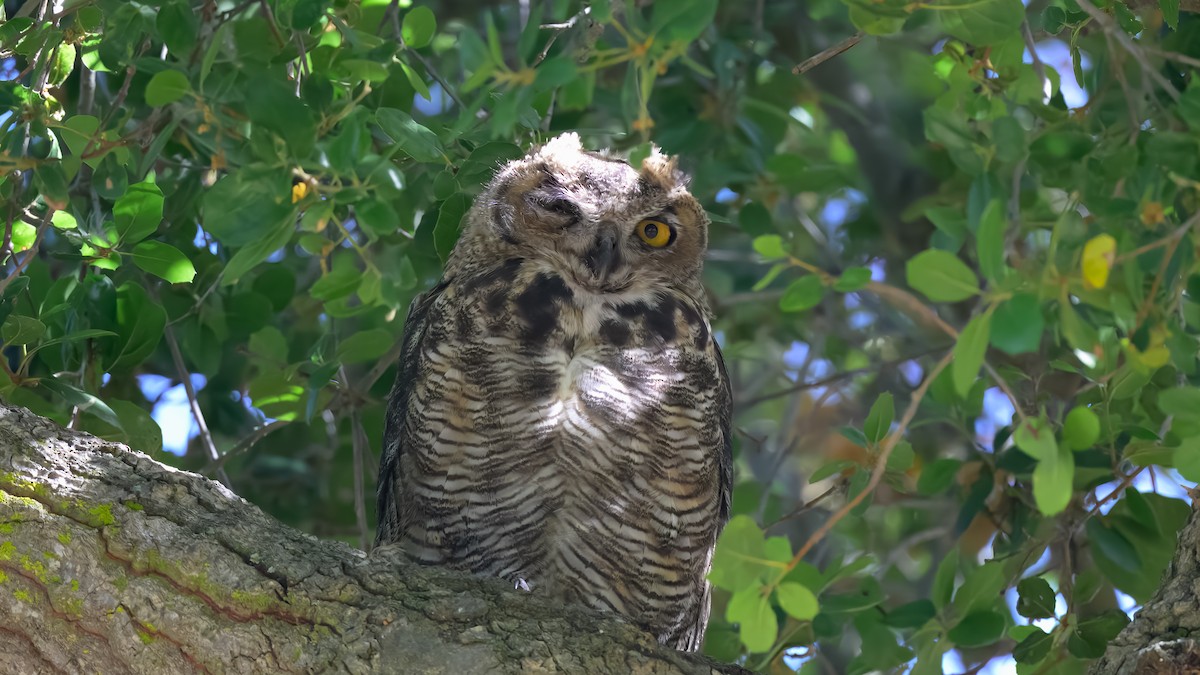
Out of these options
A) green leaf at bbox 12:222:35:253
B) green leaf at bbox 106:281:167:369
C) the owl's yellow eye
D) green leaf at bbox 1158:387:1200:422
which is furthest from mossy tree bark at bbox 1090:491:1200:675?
green leaf at bbox 12:222:35:253

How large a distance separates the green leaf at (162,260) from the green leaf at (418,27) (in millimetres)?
601

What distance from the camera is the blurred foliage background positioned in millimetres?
1611

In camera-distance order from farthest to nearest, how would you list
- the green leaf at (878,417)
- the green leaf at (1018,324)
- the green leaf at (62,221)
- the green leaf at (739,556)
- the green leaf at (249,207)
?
the green leaf at (62,221) → the green leaf at (878,417) → the green leaf at (249,207) → the green leaf at (739,556) → the green leaf at (1018,324)

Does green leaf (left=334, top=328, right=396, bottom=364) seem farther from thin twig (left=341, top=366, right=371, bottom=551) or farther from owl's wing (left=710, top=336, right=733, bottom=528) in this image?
owl's wing (left=710, top=336, right=733, bottom=528)

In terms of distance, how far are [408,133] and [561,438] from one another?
85 centimetres

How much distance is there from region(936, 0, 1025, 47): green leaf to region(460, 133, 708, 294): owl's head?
1.15 metres

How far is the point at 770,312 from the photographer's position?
4559mm

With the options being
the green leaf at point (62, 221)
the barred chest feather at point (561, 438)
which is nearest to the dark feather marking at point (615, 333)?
the barred chest feather at point (561, 438)

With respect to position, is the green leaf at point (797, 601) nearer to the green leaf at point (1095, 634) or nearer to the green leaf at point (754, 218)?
the green leaf at point (1095, 634)

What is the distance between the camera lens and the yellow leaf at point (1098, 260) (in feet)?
4.77

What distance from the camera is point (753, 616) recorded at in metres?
1.62

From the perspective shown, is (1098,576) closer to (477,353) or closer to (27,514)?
(477,353)

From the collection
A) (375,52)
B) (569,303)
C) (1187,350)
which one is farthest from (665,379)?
(1187,350)

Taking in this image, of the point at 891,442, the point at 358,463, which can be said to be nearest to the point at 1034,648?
the point at 891,442
